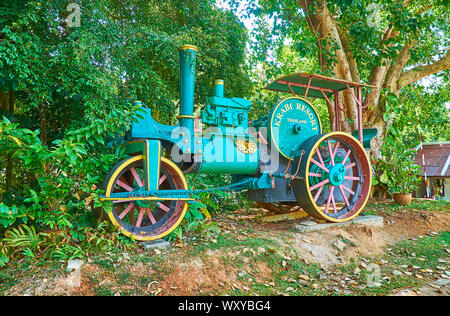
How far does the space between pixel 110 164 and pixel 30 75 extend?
1.52 metres

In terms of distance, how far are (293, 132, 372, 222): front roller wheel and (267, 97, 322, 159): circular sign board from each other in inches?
8.1

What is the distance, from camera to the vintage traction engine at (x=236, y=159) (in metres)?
4.16

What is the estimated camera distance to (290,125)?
525cm

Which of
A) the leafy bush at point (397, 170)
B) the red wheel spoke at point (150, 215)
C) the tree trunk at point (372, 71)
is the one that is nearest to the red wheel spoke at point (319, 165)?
the red wheel spoke at point (150, 215)

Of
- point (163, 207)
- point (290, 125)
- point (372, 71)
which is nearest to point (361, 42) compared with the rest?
point (372, 71)

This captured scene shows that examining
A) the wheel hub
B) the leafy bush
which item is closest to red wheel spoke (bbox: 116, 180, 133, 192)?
the wheel hub

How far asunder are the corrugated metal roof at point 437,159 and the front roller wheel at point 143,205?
13512 millimetres

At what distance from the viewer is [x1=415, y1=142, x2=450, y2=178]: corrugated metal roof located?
14344 mm

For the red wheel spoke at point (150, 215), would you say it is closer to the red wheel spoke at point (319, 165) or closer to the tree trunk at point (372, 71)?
the red wheel spoke at point (319, 165)

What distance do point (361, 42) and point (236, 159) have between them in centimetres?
453

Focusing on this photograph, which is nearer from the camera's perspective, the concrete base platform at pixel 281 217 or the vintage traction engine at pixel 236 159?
the vintage traction engine at pixel 236 159

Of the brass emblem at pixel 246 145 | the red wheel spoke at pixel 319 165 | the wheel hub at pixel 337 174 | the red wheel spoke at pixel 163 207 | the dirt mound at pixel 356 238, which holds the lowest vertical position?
the dirt mound at pixel 356 238

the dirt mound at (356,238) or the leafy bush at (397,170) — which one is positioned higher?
the leafy bush at (397,170)

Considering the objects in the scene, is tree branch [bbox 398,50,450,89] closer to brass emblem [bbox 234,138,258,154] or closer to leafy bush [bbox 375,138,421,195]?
leafy bush [bbox 375,138,421,195]
